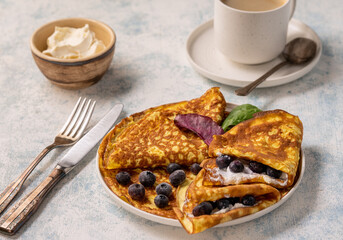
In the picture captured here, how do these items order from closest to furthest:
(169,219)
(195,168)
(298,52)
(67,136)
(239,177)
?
1. (169,219)
2. (239,177)
3. (195,168)
4. (67,136)
5. (298,52)

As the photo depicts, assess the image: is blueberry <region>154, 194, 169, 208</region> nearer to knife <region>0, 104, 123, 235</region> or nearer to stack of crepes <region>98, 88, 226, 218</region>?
stack of crepes <region>98, 88, 226, 218</region>

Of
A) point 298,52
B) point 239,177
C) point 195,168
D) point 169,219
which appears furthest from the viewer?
point 298,52

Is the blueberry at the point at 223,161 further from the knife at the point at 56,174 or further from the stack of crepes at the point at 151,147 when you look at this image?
the knife at the point at 56,174

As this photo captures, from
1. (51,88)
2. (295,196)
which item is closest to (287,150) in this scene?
(295,196)

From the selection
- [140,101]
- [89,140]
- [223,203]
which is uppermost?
[223,203]

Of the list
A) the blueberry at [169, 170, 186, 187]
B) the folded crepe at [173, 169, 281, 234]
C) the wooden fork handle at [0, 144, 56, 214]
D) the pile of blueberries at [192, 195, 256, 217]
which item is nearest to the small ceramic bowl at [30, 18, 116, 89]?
the wooden fork handle at [0, 144, 56, 214]

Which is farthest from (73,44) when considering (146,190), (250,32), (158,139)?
(146,190)

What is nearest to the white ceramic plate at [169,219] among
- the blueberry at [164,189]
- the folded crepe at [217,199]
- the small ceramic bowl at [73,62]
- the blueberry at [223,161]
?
the folded crepe at [217,199]

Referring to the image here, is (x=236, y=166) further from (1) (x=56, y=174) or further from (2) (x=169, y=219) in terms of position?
(1) (x=56, y=174)
